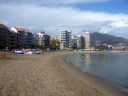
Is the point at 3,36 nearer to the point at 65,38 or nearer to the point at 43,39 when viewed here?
the point at 43,39

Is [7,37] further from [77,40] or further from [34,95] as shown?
[77,40]

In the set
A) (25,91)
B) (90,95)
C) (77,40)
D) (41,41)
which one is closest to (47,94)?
(25,91)

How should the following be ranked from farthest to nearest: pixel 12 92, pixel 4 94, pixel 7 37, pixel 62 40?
pixel 62 40, pixel 7 37, pixel 12 92, pixel 4 94

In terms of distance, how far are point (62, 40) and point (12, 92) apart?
150 meters

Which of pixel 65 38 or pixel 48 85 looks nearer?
pixel 48 85

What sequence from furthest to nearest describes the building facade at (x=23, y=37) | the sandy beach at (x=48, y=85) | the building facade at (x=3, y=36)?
the building facade at (x=23, y=37), the building facade at (x=3, y=36), the sandy beach at (x=48, y=85)

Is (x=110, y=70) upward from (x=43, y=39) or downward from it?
downward

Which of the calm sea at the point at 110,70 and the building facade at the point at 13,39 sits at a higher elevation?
the building facade at the point at 13,39

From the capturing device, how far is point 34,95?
705cm

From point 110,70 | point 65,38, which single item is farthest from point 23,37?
point 110,70

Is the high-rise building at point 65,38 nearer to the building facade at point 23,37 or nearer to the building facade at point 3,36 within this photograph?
the building facade at point 23,37

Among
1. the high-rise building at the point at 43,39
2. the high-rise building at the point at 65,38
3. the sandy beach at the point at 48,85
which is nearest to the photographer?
the sandy beach at the point at 48,85

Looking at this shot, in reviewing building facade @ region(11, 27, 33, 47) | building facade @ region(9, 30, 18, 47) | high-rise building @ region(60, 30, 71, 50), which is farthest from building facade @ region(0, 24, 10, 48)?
high-rise building @ region(60, 30, 71, 50)

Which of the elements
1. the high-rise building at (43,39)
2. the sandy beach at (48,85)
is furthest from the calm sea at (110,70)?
the high-rise building at (43,39)
